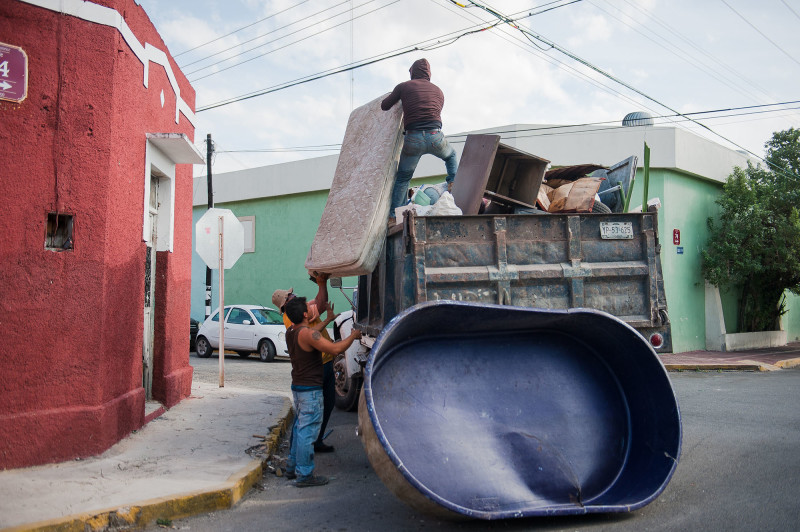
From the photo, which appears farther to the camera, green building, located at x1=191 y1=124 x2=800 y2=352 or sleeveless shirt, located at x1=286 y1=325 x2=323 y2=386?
green building, located at x1=191 y1=124 x2=800 y2=352

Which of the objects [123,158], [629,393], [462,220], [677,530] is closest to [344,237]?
[462,220]

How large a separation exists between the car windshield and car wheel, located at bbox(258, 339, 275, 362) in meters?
0.52

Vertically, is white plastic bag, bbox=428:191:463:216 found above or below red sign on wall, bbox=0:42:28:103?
below

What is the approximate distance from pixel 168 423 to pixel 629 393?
466 centimetres

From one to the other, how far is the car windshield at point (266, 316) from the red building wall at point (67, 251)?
9.66 meters

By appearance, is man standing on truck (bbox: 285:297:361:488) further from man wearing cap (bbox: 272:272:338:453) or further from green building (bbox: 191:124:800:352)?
green building (bbox: 191:124:800:352)

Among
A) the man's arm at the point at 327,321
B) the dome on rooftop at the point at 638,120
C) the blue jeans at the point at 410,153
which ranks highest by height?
the dome on rooftop at the point at 638,120

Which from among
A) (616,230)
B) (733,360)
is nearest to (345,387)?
(616,230)

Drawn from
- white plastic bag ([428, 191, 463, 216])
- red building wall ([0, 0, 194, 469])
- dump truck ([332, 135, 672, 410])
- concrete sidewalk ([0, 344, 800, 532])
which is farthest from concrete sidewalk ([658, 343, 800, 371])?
red building wall ([0, 0, 194, 469])

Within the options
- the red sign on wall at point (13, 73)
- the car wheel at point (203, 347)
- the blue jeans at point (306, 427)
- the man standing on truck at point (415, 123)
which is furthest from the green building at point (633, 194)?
the red sign on wall at point (13, 73)

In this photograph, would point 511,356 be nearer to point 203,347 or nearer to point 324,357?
point 324,357

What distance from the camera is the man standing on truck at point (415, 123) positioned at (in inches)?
238

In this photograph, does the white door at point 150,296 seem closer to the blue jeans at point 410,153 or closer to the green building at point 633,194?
the blue jeans at point 410,153

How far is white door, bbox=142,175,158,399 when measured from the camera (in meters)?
7.32
